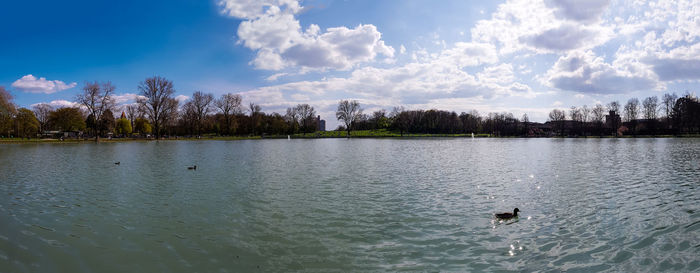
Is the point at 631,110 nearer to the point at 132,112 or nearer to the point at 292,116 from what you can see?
the point at 292,116

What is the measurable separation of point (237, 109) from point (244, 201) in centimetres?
10567

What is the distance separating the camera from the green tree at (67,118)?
3822 inches

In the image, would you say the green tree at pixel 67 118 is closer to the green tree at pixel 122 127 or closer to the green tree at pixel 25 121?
the green tree at pixel 25 121

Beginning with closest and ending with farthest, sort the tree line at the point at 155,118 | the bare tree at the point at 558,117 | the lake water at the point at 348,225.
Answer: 1. the lake water at the point at 348,225
2. the tree line at the point at 155,118
3. the bare tree at the point at 558,117

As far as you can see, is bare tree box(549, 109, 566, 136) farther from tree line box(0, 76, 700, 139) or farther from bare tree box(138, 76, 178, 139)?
bare tree box(138, 76, 178, 139)

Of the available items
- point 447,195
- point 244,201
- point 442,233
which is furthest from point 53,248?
point 447,195

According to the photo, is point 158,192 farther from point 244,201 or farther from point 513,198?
point 513,198

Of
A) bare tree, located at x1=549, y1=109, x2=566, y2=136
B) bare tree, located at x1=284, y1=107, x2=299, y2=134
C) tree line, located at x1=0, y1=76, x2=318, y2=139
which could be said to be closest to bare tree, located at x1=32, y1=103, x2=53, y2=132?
tree line, located at x1=0, y1=76, x2=318, y2=139

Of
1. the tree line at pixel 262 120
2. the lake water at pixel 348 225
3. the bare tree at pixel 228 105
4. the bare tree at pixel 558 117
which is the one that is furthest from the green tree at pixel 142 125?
the bare tree at pixel 558 117

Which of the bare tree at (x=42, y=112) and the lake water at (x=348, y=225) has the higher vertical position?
the bare tree at (x=42, y=112)

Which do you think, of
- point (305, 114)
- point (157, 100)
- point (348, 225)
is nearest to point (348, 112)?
point (305, 114)

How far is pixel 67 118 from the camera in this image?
96938 mm

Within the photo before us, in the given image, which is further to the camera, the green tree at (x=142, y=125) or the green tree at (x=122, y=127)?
the green tree at (x=122, y=127)

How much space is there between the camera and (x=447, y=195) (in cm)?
1460
